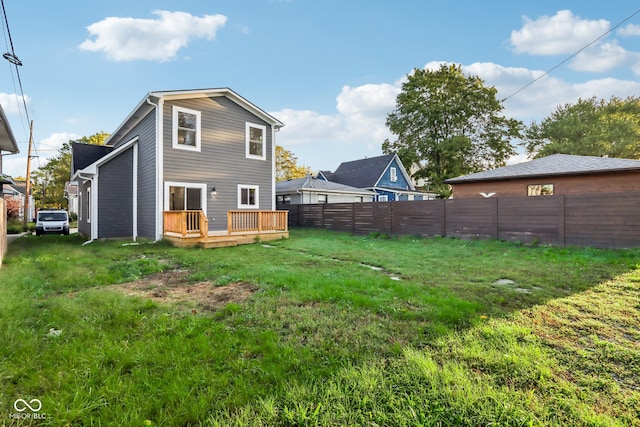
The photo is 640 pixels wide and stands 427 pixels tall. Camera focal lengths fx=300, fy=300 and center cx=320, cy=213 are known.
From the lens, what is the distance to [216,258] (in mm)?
7566

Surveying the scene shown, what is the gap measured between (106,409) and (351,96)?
2325 cm

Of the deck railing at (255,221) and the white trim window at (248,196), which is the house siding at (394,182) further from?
the deck railing at (255,221)

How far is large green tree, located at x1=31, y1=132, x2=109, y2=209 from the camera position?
2830cm

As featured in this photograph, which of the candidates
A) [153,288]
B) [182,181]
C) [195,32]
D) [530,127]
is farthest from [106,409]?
[530,127]

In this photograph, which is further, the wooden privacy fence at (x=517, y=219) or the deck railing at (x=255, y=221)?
the deck railing at (x=255, y=221)

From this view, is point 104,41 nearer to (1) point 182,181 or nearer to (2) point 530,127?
(1) point 182,181

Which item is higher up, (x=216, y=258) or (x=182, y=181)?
(x=182, y=181)

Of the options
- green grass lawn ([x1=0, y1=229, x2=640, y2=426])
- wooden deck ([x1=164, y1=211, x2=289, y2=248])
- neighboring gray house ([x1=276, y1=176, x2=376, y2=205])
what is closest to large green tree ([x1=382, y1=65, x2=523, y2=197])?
neighboring gray house ([x1=276, y1=176, x2=376, y2=205])

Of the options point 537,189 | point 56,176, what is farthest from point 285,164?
point 537,189

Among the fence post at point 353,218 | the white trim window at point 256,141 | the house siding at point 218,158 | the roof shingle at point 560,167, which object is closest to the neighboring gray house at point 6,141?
the house siding at point 218,158

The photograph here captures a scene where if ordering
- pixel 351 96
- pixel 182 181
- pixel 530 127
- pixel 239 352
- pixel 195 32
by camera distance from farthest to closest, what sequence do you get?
pixel 530 127, pixel 351 96, pixel 195 32, pixel 182 181, pixel 239 352

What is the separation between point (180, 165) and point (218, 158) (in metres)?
1.50

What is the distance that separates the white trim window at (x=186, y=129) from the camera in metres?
11.1

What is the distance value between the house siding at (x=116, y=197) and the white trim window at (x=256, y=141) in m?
4.63
